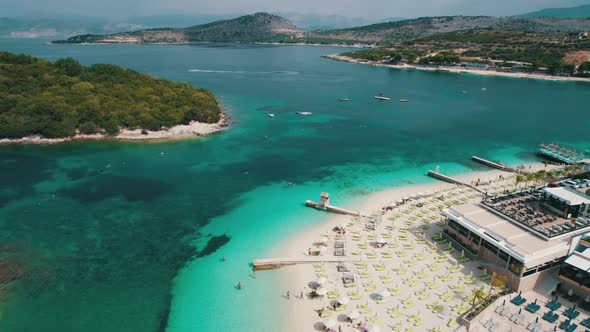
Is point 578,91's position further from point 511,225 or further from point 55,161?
point 55,161

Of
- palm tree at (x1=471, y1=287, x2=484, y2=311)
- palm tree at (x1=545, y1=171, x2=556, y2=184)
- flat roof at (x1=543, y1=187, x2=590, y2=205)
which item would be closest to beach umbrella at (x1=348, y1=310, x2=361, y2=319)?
palm tree at (x1=471, y1=287, x2=484, y2=311)

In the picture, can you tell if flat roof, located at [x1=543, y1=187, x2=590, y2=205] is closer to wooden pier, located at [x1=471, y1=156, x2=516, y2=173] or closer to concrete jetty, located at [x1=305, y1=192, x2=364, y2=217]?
concrete jetty, located at [x1=305, y1=192, x2=364, y2=217]

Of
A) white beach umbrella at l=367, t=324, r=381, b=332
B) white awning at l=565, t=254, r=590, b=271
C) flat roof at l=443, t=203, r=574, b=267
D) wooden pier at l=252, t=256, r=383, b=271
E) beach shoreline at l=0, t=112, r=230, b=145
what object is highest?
flat roof at l=443, t=203, r=574, b=267

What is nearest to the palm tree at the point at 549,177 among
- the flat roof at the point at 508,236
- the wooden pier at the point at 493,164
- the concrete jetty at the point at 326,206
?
the wooden pier at the point at 493,164

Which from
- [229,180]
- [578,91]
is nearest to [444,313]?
[229,180]

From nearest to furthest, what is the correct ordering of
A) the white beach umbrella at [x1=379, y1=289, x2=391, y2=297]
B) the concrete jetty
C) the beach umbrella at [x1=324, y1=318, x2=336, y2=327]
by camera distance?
the beach umbrella at [x1=324, y1=318, x2=336, y2=327]
the white beach umbrella at [x1=379, y1=289, x2=391, y2=297]
the concrete jetty

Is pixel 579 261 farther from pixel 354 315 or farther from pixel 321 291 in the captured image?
pixel 321 291

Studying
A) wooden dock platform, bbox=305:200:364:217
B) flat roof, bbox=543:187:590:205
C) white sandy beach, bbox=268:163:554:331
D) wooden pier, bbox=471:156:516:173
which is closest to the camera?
white sandy beach, bbox=268:163:554:331
